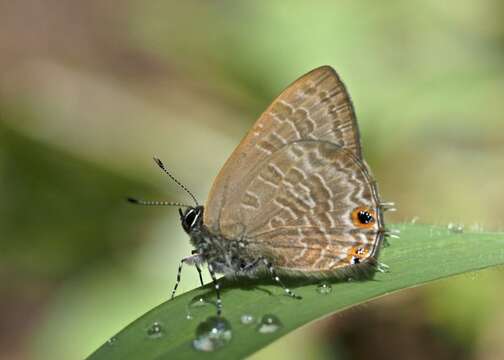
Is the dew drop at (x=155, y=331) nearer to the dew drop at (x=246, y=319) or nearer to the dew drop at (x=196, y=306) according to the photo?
the dew drop at (x=196, y=306)

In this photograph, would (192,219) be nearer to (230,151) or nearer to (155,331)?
(155,331)

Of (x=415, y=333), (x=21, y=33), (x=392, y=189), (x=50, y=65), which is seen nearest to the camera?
(x=415, y=333)

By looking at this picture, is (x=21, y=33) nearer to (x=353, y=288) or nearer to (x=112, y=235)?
(x=112, y=235)

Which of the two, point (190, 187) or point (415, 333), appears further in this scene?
point (190, 187)

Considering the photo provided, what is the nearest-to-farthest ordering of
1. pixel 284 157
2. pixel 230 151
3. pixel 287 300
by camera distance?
pixel 287 300 < pixel 284 157 < pixel 230 151

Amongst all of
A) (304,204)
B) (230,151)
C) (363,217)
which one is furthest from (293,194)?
(230,151)

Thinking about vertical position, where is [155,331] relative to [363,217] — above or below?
below

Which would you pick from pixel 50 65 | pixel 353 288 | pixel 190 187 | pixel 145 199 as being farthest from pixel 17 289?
pixel 353 288
